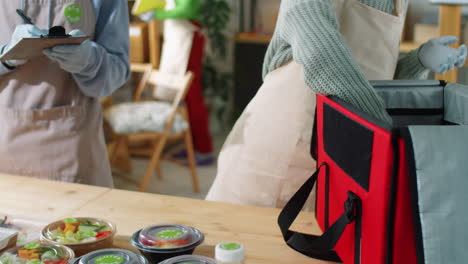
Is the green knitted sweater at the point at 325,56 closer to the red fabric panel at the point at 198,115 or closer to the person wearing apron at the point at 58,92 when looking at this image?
the person wearing apron at the point at 58,92

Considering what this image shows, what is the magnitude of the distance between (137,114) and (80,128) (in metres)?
2.07

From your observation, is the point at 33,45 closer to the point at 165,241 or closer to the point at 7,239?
the point at 7,239

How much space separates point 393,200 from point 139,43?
347cm

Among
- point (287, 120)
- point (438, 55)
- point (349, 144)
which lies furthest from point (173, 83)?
point (349, 144)

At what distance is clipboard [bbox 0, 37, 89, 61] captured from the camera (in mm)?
1417

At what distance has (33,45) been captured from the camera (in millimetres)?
1450

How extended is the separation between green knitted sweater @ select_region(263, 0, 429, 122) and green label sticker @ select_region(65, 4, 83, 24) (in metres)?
0.70

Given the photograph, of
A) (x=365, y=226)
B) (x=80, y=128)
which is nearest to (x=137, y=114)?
(x=80, y=128)

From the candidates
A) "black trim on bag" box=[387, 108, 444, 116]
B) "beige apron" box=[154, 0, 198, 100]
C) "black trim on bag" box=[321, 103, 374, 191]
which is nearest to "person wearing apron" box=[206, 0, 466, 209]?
"black trim on bag" box=[387, 108, 444, 116]

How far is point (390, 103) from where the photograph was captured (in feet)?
4.00

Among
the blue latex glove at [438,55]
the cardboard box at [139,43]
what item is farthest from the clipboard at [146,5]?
the blue latex glove at [438,55]

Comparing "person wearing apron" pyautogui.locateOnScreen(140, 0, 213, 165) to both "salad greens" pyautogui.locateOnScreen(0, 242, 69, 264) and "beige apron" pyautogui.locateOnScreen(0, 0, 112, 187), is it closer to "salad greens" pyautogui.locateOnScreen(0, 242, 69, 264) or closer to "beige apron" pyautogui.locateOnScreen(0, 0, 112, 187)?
"beige apron" pyautogui.locateOnScreen(0, 0, 112, 187)

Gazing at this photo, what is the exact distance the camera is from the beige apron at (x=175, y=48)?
4.06 metres

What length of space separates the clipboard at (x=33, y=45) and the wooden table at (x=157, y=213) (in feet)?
1.15
